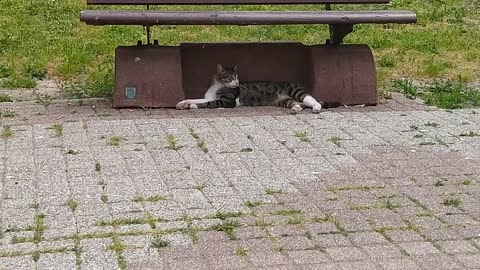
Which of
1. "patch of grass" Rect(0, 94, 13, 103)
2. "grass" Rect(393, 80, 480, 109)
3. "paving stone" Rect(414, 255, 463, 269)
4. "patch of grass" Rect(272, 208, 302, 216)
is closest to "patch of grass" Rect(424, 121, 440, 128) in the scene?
"grass" Rect(393, 80, 480, 109)

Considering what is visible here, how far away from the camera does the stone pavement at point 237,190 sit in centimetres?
387

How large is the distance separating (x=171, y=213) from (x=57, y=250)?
73 cm

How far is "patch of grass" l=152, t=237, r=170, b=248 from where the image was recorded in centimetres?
392

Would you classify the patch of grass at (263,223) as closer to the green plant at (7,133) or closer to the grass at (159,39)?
the green plant at (7,133)

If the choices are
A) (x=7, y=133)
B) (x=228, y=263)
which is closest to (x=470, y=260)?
(x=228, y=263)

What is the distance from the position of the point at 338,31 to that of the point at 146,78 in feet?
5.87

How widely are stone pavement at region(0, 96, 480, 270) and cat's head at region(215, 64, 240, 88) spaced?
383 millimetres

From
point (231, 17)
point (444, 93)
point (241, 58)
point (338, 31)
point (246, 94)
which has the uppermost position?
point (231, 17)

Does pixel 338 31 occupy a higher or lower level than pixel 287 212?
higher

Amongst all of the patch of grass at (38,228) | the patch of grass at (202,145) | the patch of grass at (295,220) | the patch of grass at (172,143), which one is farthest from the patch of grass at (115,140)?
the patch of grass at (295,220)

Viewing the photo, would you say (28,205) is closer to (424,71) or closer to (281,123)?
A: (281,123)

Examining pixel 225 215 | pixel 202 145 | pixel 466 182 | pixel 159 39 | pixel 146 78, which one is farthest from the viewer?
pixel 159 39

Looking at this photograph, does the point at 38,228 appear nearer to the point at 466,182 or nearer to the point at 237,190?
the point at 237,190

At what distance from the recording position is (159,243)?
3.94 meters
